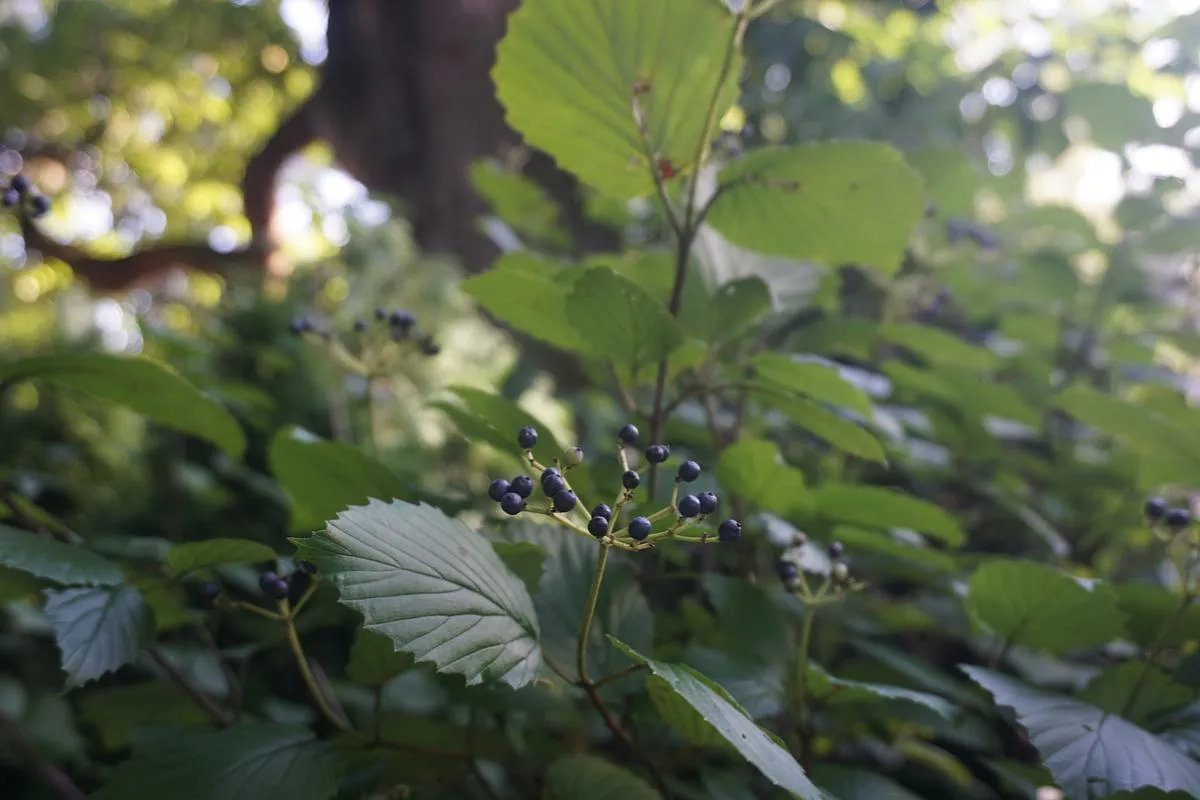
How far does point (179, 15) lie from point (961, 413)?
6592mm

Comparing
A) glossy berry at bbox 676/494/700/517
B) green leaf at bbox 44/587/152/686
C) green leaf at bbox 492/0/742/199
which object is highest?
green leaf at bbox 492/0/742/199

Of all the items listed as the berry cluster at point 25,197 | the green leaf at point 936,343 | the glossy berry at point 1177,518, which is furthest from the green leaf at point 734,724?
the berry cluster at point 25,197

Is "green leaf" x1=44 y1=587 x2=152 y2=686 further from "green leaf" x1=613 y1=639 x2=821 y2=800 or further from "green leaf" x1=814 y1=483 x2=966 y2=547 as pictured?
"green leaf" x1=814 y1=483 x2=966 y2=547

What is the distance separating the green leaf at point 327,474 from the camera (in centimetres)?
72

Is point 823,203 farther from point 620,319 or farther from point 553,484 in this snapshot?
point 553,484

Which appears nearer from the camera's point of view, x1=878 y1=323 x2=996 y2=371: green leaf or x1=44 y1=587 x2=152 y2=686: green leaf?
x1=44 y1=587 x2=152 y2=686: green leaf

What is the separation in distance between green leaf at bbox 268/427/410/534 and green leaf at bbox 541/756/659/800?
280mm

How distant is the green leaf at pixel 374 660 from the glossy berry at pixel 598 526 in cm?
27

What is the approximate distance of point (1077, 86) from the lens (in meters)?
1.34

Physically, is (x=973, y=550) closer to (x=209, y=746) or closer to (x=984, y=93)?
(x=984, y=93)

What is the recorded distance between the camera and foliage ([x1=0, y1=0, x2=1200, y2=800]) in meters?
0.64

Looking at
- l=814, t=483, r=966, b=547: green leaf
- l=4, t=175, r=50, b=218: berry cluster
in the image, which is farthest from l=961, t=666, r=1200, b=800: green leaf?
l=4, t=175, r=50, b=218: berry cluster

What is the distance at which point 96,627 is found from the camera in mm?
638

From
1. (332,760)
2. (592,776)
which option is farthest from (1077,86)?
(332,760)
